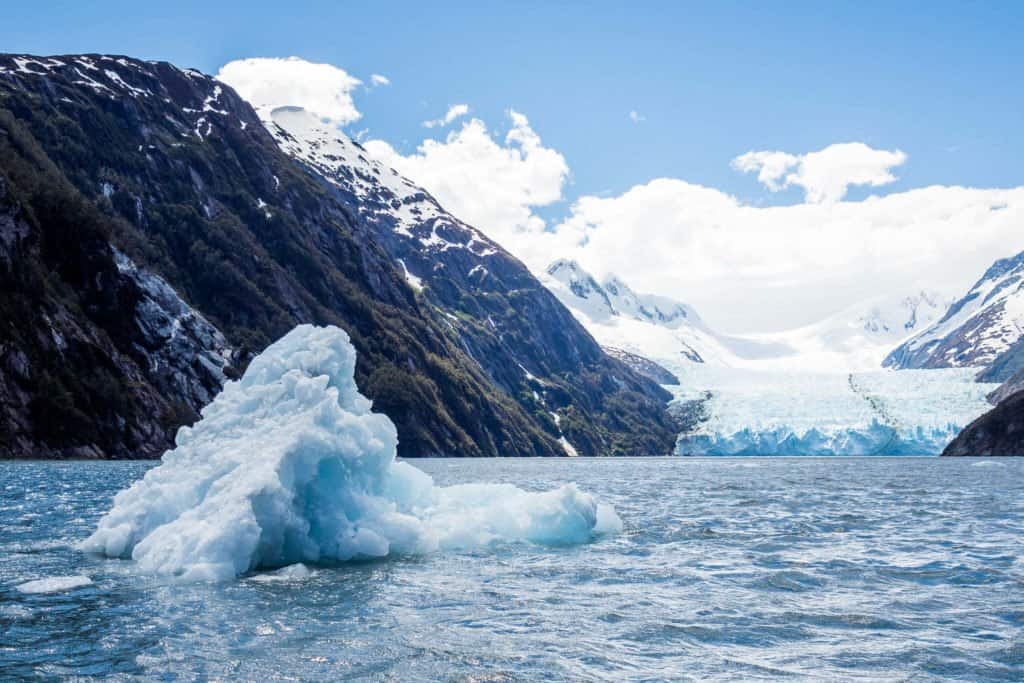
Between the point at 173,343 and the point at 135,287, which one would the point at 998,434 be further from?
the point at 135,287

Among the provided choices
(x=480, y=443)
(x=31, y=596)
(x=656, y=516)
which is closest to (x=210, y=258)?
(x=480, y=443)

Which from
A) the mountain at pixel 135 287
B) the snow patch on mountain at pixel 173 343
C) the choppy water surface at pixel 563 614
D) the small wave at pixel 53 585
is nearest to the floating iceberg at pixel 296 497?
the choppy water surface at pixel 563 614

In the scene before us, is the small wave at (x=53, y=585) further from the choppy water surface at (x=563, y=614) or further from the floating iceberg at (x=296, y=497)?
the floating iceberg at (x=296, y=497)

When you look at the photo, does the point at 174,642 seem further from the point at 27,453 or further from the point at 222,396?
the point at 27,453

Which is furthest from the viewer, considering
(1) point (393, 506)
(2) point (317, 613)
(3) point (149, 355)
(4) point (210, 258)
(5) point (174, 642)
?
(4) point (210, 258)

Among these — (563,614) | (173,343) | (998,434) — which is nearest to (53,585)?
(563,614)

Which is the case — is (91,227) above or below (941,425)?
above

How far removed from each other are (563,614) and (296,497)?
880 cm

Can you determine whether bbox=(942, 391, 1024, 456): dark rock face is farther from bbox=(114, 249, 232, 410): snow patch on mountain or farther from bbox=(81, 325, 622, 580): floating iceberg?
bbox=(81, 325, 622, 580): floating iceberg

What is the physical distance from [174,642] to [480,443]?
180 m

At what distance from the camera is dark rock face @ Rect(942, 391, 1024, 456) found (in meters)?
132

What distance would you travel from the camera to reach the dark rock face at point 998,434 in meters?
132

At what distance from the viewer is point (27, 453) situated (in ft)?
285

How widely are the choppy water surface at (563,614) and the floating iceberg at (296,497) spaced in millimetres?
964
